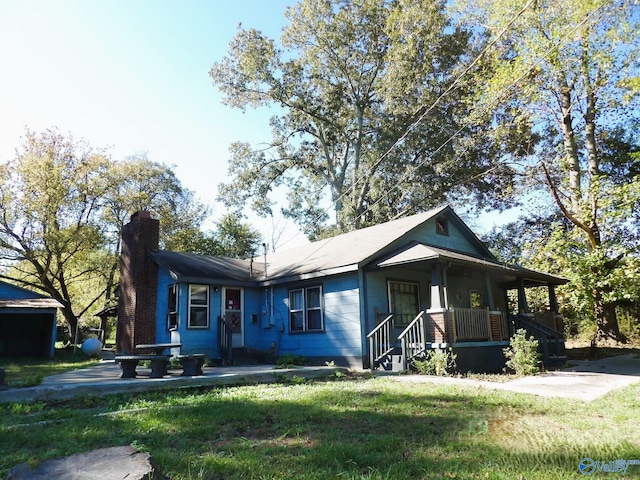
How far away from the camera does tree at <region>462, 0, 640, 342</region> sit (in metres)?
15.1

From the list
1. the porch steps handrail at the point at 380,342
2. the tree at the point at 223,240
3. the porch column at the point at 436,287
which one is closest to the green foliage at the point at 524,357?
the porch column at the point at 436,287

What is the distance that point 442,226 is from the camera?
15.3m

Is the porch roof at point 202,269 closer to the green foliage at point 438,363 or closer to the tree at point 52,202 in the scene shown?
the green foliage at point 438,363

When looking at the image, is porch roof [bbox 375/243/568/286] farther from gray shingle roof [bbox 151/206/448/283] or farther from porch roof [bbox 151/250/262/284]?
porch roof [bbox 151/250/262/284]

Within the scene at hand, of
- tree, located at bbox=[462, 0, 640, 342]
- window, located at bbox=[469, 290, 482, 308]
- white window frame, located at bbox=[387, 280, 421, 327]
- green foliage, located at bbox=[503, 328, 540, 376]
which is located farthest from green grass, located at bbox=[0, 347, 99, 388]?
tree, located at bbox=[462, 0, 640, 342]

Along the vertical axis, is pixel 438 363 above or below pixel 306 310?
below

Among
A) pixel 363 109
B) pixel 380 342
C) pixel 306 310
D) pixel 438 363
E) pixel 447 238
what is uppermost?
pixel 363 109

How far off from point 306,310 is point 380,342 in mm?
2807

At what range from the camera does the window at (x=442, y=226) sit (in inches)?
593

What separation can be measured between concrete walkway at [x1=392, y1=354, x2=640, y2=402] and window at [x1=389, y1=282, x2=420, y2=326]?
10.9ft

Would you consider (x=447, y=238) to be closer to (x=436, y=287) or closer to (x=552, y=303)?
(x=552, y=303)

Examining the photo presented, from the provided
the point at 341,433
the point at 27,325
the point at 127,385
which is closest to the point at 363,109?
the point at 27,325

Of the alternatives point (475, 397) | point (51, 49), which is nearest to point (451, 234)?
point (475, 397)

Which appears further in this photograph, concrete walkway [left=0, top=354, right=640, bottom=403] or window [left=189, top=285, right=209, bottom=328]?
window [left=189, top=285, right=209, bottom=328]
